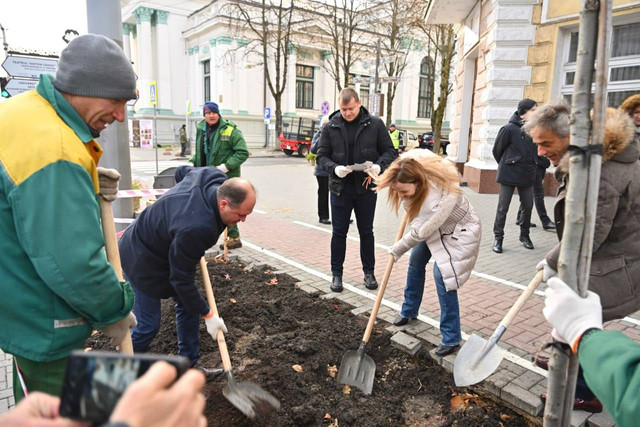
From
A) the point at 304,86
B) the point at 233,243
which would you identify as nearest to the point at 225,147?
the point at 233,243

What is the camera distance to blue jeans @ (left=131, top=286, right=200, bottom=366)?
2.96 metres

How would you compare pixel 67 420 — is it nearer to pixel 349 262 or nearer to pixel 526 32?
pixel 349 262

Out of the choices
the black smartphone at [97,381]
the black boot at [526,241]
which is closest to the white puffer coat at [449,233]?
the black smartphone at [97,381]

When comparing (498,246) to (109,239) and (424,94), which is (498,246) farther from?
(424,94)

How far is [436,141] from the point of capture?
826 inches

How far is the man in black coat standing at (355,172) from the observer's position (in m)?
4.68

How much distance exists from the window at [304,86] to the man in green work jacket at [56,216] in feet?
118

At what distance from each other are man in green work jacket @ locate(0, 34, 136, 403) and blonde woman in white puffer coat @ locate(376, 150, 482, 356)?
1992mm

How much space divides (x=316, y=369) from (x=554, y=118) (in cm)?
224

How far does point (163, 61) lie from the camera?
3531 centimetres

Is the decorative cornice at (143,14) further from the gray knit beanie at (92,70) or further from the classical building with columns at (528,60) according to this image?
the gray knit beanie at (92,70)

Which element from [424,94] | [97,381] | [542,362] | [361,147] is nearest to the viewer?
[97,381]

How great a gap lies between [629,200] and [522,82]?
9.26 metres

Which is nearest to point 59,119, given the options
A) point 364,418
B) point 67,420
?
point 67,420
